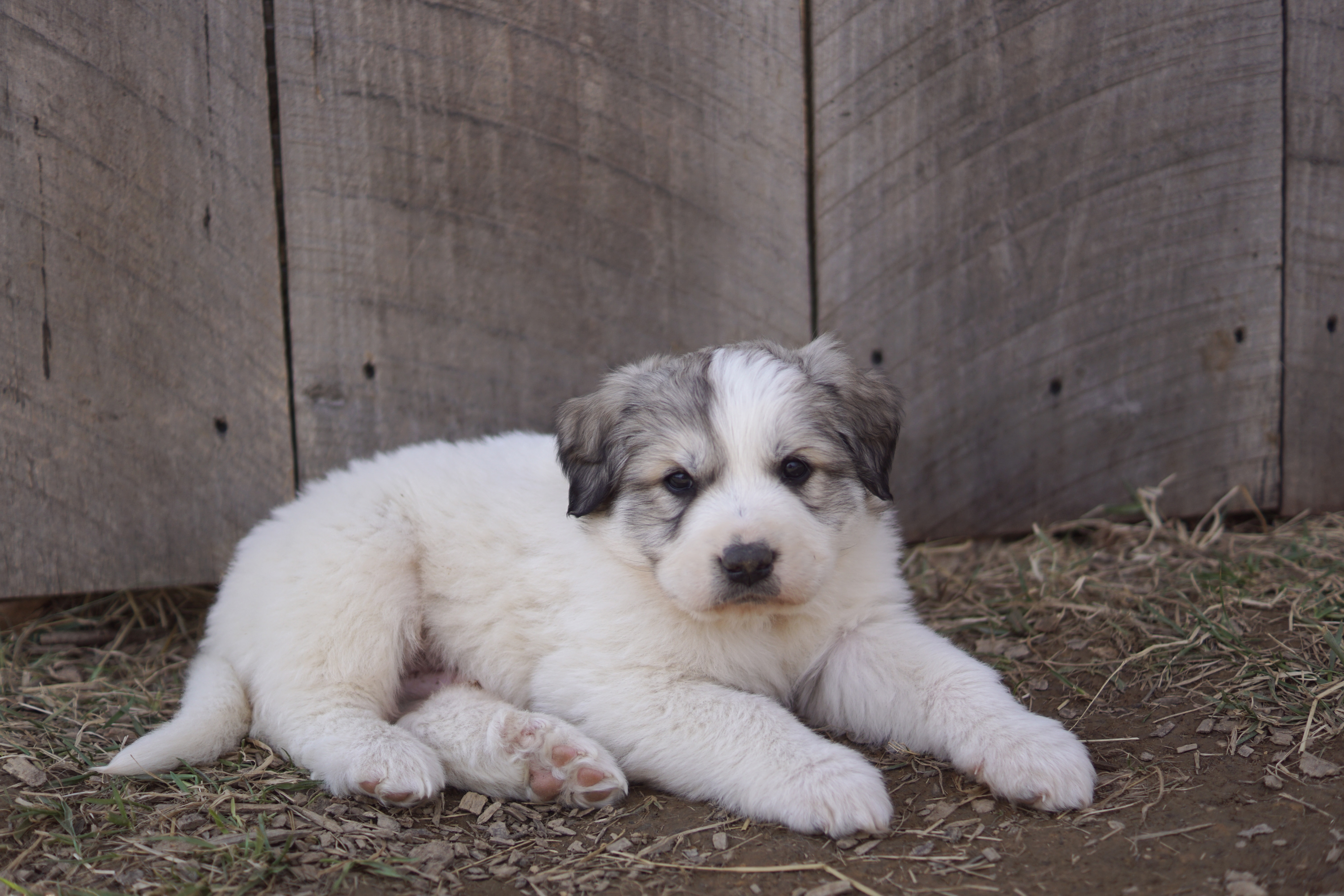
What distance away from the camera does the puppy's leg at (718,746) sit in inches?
106

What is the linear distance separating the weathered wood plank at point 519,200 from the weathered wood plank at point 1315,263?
81.1 inches

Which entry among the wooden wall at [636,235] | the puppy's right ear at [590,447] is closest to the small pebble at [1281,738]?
the wooden wall at [636,235]

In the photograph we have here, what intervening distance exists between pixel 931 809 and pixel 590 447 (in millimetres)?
1426

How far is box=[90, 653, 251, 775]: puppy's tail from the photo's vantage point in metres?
2.96

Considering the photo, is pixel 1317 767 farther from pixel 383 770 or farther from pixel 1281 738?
pixel 383 770

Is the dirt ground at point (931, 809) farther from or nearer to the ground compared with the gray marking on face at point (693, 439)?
nearer to the ground

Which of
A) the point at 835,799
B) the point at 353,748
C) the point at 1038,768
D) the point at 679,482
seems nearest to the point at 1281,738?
the point at 1038,768

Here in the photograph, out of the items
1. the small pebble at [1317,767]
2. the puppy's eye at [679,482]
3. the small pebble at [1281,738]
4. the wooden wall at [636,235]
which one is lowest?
the small pebble at [1317,767]

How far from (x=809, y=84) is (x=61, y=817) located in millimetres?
3539

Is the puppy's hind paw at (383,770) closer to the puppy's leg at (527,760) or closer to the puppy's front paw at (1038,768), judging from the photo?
the puppy's leg at (527,760)

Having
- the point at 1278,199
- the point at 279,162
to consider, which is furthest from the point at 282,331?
the point at 1278,199

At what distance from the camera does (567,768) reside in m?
2.93

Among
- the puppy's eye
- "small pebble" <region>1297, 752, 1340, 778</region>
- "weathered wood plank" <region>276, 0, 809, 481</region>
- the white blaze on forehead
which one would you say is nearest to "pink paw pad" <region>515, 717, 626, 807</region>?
the puppy's eye

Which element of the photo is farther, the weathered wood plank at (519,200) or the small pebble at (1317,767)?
the weathered wood plank at (519,200)
